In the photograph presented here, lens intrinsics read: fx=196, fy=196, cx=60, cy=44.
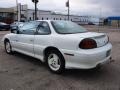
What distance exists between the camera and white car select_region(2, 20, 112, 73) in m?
4.77

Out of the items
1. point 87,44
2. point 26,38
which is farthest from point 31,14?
point 87,44

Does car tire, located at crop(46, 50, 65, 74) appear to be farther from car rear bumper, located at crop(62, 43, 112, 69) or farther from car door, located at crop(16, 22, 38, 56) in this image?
car door, located at crop(16, 22, 38, 56)

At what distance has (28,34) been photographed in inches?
253

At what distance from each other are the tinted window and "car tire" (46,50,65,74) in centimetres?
65

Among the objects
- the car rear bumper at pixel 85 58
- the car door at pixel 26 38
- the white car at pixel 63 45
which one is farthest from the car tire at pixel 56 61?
the car door at pixel 26 38

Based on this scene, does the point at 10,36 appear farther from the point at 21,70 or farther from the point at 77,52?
the point at 77,52

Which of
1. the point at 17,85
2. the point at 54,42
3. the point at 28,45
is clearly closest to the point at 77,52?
the point at 54,42

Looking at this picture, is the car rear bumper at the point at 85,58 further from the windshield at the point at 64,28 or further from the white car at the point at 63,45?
the windshield at the point at 64,28

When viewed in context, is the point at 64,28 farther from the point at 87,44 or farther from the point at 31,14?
the point at 31,14

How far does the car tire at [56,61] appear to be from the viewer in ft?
17.0

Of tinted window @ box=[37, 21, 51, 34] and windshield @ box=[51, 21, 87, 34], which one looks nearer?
windshield @ box=[51, 21, 87, 34]

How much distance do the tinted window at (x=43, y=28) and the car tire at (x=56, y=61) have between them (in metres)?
0.65

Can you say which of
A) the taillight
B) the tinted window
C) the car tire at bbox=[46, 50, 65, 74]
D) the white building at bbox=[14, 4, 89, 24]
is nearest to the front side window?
the tinted window

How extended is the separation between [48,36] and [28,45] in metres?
1.06
